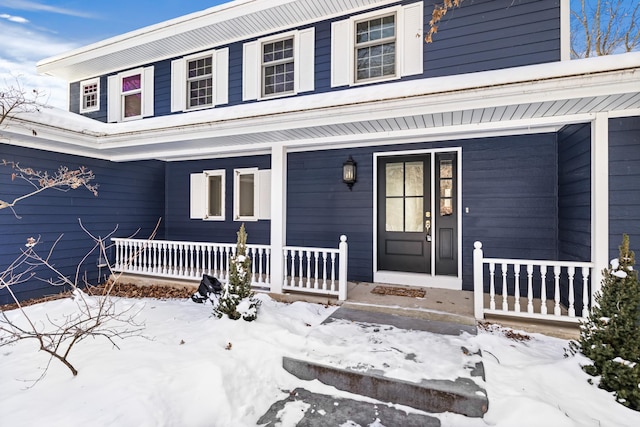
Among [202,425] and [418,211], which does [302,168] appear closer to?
[418,211]

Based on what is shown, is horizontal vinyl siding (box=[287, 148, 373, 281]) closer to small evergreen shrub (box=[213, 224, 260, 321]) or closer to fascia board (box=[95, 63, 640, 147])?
fascia board (box=[95, 63, 640, 147])

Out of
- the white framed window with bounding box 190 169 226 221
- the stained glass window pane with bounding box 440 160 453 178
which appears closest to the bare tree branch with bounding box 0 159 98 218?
the white framed window with bounding box 190 169 226 221

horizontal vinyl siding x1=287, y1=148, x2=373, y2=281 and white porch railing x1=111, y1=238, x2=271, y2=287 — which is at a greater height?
horizontal vinyl siding x1=287, y1=148, x2=373, y2=281

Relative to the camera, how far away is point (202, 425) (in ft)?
7.60

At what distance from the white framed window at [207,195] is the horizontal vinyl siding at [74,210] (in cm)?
95

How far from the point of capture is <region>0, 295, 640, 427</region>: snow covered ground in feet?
7.40

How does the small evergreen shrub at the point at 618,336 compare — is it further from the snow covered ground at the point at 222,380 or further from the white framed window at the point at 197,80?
the white framed window at the point at 197,80

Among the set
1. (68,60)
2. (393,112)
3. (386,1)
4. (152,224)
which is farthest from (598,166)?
(68,60)

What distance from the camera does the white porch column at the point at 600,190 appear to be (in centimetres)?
341

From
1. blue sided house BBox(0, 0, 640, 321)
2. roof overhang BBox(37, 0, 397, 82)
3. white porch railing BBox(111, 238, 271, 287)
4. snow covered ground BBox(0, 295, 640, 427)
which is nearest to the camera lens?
snow covered ground BBox(0, 295, 640, 427)

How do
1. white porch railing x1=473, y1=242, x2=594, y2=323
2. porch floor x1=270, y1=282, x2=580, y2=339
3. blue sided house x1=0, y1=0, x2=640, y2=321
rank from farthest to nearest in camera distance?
porch floor x1=270, y1=282, x2=580, y2=339, white porch railing x1=473, y1=242, x2=594, y2=323, blue sided house x1=0, y1=0, x2=640, y2=321

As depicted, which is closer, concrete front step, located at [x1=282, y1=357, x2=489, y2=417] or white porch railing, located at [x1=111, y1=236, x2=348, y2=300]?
concrete front step, located at [x1=282, y1=357, x2=489, y2=417]

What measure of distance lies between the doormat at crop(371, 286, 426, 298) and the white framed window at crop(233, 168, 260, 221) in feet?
10.0

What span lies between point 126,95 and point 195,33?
9.18ft
